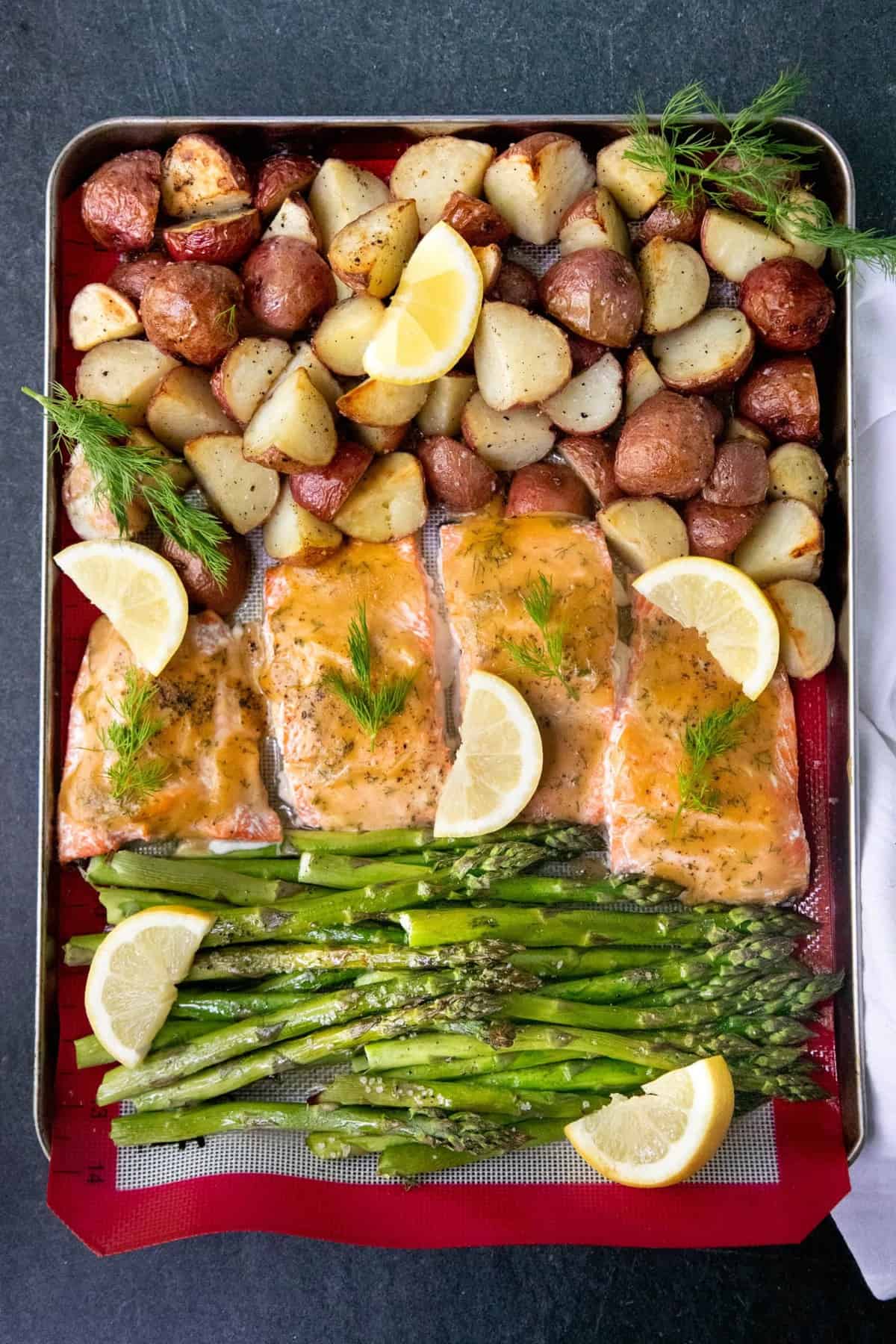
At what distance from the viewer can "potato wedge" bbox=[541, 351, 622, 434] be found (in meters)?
3.33

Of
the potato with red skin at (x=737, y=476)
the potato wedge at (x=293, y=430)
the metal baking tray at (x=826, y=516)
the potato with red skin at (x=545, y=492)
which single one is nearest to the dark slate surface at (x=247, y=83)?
the metal baking tray at (x=826, y=516)

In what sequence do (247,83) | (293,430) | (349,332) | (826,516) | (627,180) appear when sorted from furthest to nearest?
1. (247,83)
2. (826,516)
3. (627,180)
4. (349,332)
5. (293,430)

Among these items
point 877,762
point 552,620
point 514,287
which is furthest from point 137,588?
point 877,762

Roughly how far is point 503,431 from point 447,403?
196mm

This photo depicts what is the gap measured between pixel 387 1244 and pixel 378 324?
284cm

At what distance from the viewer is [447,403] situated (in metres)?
3.30

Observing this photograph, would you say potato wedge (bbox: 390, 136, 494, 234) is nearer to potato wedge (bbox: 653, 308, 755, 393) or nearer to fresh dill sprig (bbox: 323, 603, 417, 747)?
potato wedge (bbox: 653, 308, 755, 393)

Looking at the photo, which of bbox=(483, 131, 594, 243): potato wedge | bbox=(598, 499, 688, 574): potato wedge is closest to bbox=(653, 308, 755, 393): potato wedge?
bbox=(598, 499, 688, 574): potato wedge

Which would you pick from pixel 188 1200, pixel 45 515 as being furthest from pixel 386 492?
pixel 188 1200

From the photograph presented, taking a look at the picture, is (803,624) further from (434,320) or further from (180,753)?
(180,753)

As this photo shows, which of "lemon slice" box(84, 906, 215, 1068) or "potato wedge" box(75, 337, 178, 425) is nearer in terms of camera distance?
"lemon slice" box(84, 906, 215, 1068)

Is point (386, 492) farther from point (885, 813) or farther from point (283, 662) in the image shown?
point (885, 813)

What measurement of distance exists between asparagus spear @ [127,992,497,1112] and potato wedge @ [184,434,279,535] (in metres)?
1.62

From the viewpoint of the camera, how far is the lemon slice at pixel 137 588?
321 cm
